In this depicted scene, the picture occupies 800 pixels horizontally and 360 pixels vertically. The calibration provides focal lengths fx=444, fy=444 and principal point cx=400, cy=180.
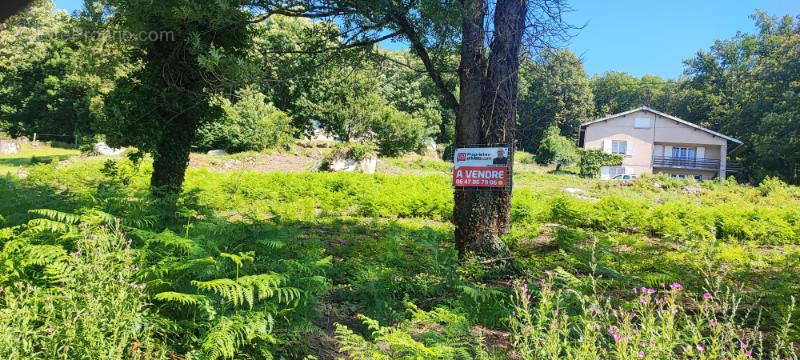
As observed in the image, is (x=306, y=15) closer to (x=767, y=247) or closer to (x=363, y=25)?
(x=363, y=25)

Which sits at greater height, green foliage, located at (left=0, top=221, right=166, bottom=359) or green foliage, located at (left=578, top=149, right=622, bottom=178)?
green foliage, located at (left=578, top=149, right=622, bottom=178)

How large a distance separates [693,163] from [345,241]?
1609 inches

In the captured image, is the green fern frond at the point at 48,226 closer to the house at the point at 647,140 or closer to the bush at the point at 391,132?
the bush at the point at 391,132

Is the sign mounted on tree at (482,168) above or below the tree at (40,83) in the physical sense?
below

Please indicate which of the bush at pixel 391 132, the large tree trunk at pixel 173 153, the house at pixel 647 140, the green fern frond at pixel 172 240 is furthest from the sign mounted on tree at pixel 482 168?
the house at pixel 647 140

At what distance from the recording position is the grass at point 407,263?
8.36ft

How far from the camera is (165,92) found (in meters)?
6.46

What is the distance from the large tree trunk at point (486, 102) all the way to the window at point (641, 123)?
38.0 m

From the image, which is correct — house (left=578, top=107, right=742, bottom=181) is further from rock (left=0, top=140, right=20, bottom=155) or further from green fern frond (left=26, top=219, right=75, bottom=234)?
rock (left=0, top=140, right=20, bottom=155)

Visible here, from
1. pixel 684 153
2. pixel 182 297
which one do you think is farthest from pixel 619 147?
pixel 182 297

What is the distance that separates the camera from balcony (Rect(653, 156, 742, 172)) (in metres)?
37.9

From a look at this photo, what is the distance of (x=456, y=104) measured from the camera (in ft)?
17.7

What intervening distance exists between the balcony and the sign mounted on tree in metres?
39.8

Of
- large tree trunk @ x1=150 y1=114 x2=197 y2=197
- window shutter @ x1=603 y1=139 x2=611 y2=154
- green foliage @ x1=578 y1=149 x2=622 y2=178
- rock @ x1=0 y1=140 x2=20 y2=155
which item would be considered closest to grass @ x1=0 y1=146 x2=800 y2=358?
large tree trunk @ x1=150 y1=114 x2=197 y2=197
